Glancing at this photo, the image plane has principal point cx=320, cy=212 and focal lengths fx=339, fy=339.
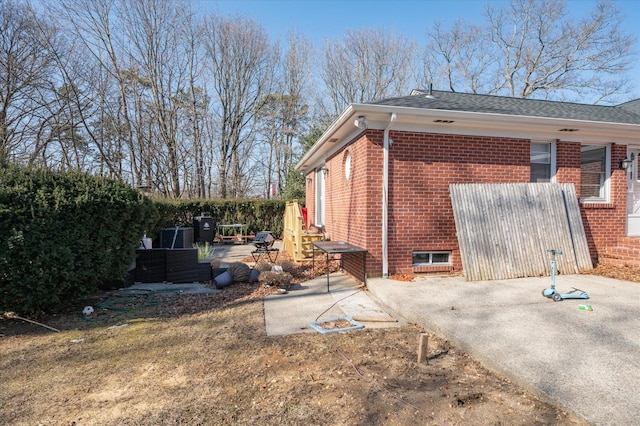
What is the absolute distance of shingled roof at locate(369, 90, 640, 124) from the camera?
6172mm

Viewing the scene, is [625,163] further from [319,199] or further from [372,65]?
[372,65]

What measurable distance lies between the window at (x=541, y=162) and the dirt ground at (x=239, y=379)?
15.1 feet

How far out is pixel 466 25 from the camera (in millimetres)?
24672

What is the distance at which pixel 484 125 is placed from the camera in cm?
608

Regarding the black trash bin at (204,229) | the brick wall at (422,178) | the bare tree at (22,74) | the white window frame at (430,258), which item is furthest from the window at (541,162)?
the bare tree at (22,74)

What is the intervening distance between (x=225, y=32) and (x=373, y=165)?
2208 centimetres

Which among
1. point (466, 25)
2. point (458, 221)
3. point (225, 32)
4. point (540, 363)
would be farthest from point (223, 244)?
point (466, 25)

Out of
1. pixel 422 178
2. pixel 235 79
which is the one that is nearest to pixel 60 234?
pixel 422 178

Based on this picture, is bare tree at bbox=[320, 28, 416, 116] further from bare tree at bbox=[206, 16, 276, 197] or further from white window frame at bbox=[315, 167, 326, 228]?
white window frame at bbox=[315, 167, 326, 228]

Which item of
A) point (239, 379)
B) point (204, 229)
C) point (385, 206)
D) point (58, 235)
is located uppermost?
point (385, 206)

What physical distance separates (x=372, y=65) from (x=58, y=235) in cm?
2430

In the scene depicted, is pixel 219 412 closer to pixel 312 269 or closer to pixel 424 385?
pixel 424 385

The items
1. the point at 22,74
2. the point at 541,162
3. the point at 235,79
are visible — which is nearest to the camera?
the point at 541,162

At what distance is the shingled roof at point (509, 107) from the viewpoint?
20.2 feet
